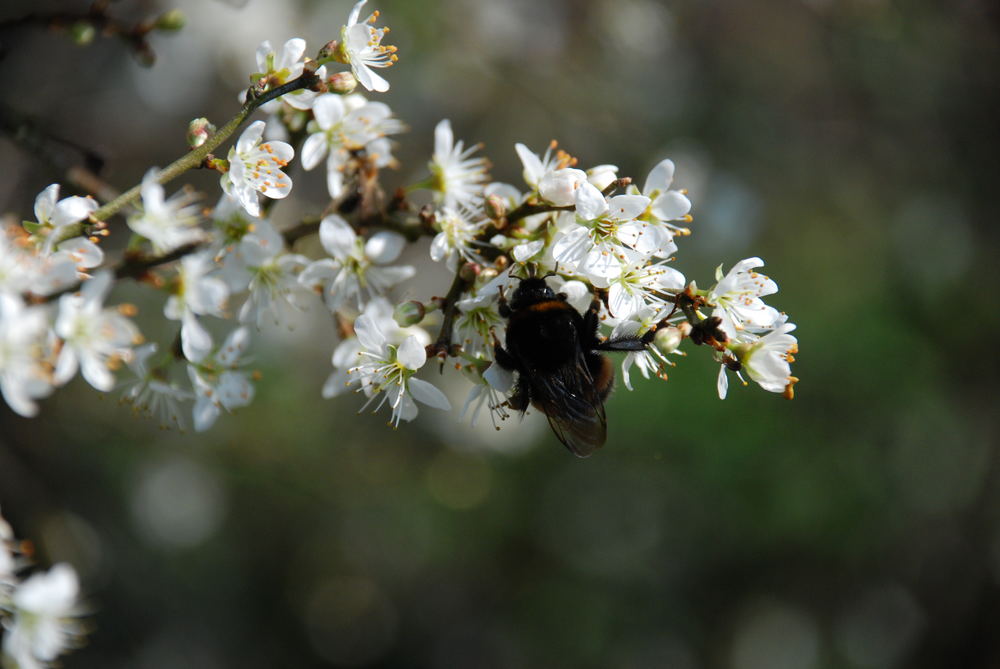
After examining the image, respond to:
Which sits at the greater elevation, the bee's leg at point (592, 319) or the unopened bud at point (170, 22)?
the unopened bud at point (170, 22)

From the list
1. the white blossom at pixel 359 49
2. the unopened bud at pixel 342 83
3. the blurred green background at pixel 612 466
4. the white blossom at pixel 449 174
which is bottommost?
the blurred green background at pixel 612 466

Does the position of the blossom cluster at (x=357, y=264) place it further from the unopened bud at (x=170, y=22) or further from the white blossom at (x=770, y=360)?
the unopened bud at (x=170, y=22)

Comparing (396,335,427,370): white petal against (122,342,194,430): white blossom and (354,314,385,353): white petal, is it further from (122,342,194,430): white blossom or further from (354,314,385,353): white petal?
(122,342,194,430): white blossom

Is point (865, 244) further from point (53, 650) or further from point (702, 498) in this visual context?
point (53, 650)

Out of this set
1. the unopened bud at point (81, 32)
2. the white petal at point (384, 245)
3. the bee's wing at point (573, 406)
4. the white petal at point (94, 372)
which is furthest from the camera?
the unopened bud at point (81, 32)

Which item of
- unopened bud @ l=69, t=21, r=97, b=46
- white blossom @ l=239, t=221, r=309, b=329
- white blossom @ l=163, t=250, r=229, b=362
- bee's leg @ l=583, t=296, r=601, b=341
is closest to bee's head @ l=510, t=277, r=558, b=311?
bee's leg @ l=583, t=296, r=601, b=341

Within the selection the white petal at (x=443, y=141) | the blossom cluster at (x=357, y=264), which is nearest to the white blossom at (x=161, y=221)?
the blossom cluster at (x=357, y=264)
